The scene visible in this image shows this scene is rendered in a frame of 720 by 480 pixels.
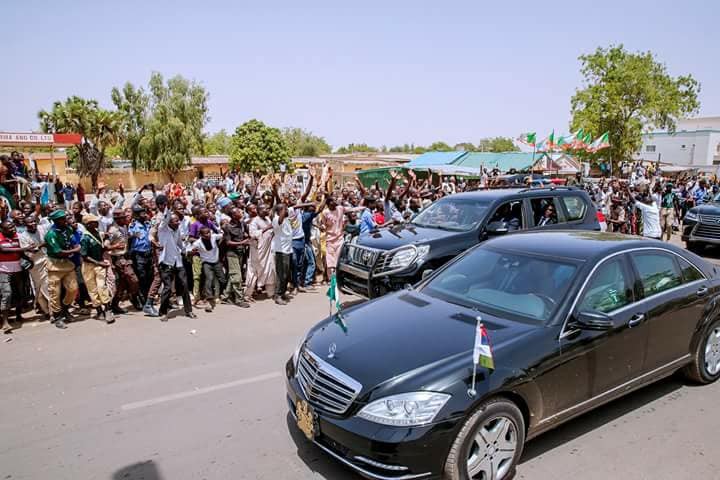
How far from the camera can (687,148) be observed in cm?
6706

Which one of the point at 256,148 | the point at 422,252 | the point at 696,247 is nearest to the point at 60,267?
the point at 422,252

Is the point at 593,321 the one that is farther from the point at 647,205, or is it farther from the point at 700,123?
the point at 700,123

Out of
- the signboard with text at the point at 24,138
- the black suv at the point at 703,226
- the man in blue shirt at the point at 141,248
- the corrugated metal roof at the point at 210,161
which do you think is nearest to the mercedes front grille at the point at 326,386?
the man in blue shirt at the point at 141,248

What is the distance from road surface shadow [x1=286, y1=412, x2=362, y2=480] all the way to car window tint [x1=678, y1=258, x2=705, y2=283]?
3637mm

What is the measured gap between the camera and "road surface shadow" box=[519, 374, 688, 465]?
152 inches

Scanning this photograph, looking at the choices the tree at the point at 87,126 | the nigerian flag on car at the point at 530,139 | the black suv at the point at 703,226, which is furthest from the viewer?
the tree at the point at 87,126

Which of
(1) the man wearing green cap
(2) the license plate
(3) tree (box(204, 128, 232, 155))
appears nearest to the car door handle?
(2) the license plate

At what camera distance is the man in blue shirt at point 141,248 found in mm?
7543

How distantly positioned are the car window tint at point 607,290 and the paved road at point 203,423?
106 cm

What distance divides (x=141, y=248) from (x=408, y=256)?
4.16 meters

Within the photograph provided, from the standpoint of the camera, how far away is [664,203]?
16125mm

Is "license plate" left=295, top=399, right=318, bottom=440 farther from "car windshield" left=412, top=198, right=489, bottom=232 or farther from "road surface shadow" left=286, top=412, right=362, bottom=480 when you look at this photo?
"car windshield" left=412, top=198, right=489, bottom=232

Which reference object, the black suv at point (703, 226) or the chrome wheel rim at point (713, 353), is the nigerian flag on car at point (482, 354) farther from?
the black suv at point (703, 226)

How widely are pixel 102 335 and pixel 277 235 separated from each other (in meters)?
2.96
